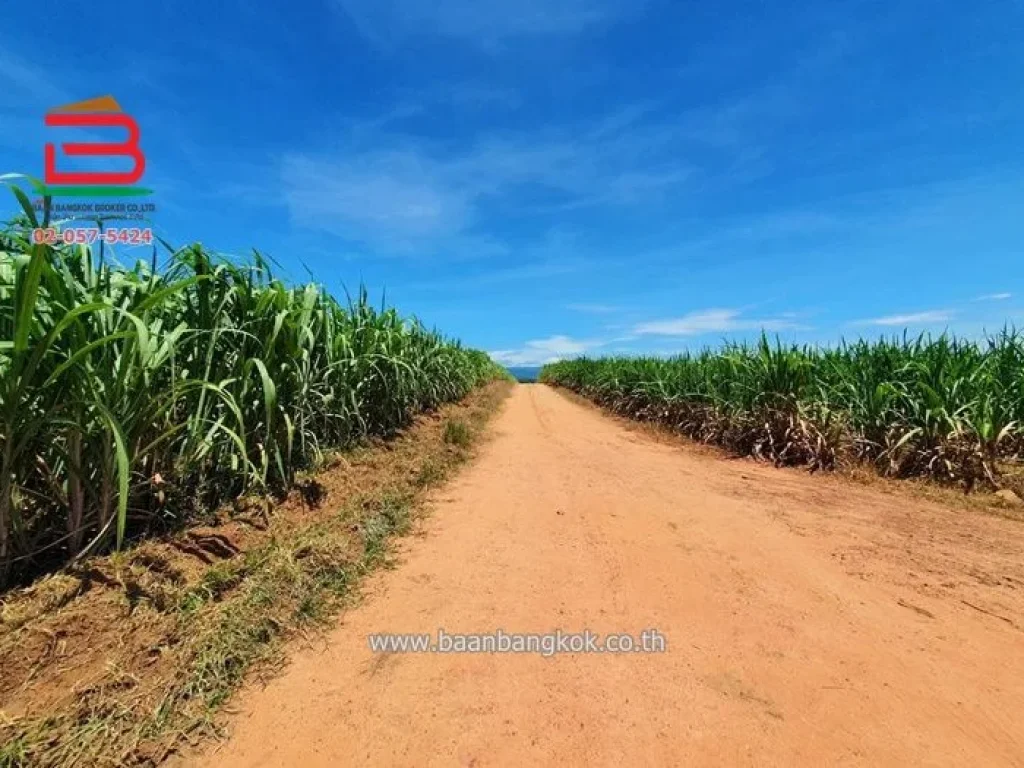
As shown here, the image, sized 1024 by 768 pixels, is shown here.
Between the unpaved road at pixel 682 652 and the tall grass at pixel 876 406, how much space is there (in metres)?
1.30

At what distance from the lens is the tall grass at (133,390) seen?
Answer: 5.85ft

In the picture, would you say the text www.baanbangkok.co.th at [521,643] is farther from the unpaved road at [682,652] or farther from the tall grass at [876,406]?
the tall grass at [876,406]

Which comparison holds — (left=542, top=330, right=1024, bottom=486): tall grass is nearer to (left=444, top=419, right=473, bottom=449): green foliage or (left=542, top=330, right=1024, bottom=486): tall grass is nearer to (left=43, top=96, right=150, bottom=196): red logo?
(left=444, top=419, right=473, bottom=449): green foliage

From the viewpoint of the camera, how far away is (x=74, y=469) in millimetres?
1960

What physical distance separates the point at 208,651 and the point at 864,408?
6.31m

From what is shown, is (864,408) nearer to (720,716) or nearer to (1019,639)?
(1019,639)

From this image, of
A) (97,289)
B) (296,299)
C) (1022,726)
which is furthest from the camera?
(296,299)

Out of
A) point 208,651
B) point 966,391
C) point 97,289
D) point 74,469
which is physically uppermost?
point 97,289

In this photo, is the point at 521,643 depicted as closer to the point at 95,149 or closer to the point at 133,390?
the point at 133,390

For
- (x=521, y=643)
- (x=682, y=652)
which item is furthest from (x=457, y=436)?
(x=682, y=652)

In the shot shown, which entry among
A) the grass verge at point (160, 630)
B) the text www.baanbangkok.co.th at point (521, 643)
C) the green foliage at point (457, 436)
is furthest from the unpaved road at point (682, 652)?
the green foliage at point (457, 436)

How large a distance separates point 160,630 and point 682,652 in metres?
1.91

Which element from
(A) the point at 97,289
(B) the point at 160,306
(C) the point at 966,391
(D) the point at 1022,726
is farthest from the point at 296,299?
(C) the point at 966,391

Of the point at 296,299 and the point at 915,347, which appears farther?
the point at 915,347
